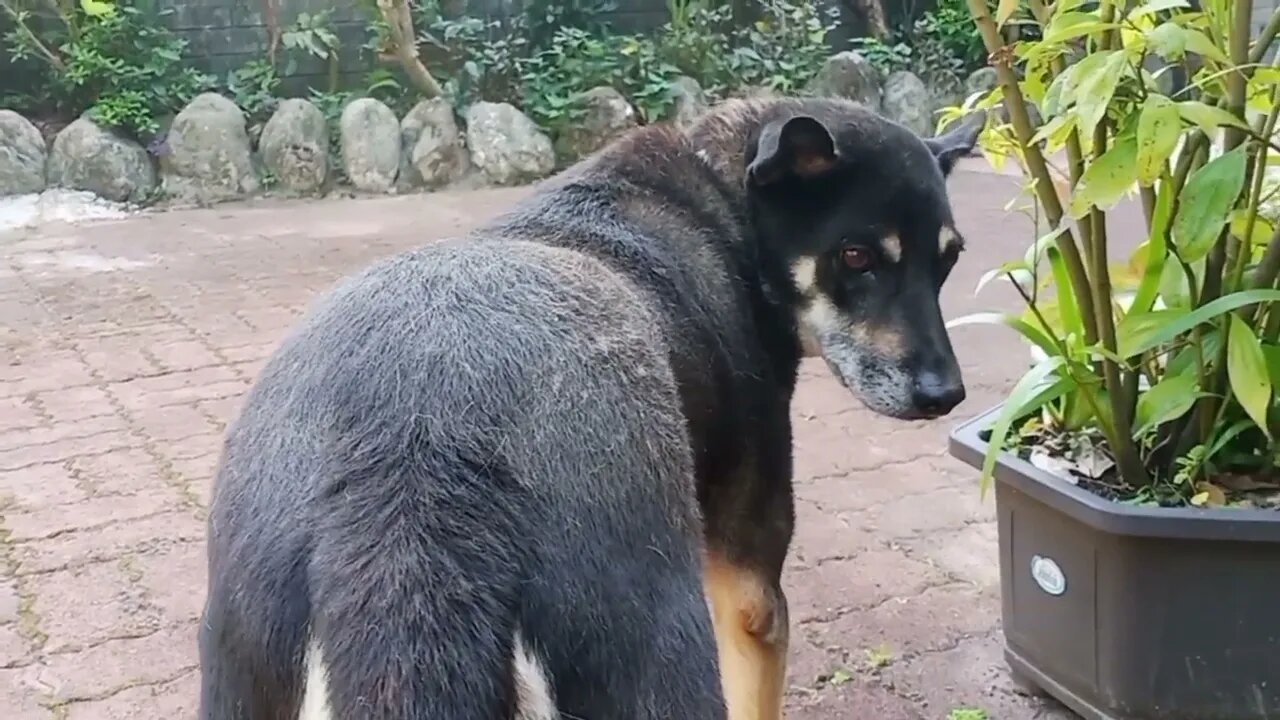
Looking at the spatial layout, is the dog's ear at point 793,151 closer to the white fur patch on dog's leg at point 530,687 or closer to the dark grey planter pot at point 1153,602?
the dark grey planter pot at point 1153,602

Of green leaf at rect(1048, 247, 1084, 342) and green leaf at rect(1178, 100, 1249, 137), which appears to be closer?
green leaf at rect(1178, 100, 1249, 137)

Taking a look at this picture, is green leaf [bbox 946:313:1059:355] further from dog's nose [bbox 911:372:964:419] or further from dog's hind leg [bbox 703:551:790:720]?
dog's hind leg [bbox 703:551:790:720]

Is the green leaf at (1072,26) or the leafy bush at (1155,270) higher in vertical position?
the green leaf at (1072,26)

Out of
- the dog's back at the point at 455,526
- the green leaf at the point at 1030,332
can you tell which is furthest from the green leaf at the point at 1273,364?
the dog's back at the point at 455,526

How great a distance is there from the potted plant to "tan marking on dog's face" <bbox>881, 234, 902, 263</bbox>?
0.68ft

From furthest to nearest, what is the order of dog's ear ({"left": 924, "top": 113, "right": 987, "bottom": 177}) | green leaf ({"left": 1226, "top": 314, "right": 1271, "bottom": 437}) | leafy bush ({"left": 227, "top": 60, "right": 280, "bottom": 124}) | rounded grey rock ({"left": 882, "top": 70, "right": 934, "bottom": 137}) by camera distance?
rounded grey rock ({"left": 882, "top": 70, "right": 934, "bottom": 137}) → leafy bush ({"left": 227, "top": 60, "right": 280, "bottom": 124}) → dog's ear ({"left": 924, "top": 113, "right": 987, "bottom": 177}) → green leaf ({"left": 1226, "top": 314, "right": 1271, "bottom": 437})

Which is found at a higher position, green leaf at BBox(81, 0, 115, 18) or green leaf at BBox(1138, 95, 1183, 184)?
green leaf at BBox(81, 0, 115, 18)

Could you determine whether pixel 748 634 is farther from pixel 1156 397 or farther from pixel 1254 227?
pixel 1254 227

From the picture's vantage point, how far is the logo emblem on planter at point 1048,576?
92.3 inches

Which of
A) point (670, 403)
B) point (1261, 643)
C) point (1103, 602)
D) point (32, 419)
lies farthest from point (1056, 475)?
point (32, 419)

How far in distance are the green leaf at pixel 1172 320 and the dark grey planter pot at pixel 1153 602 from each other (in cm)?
28

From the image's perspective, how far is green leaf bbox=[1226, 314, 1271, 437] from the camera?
2.01 m

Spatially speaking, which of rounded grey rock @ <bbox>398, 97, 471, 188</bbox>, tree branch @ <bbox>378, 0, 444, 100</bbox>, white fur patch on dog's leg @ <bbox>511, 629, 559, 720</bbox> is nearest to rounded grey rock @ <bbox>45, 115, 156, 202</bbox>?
rounded grey rock @ <bbox>398, 97, 471, 188</bbox>

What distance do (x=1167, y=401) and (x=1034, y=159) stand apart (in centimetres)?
49
